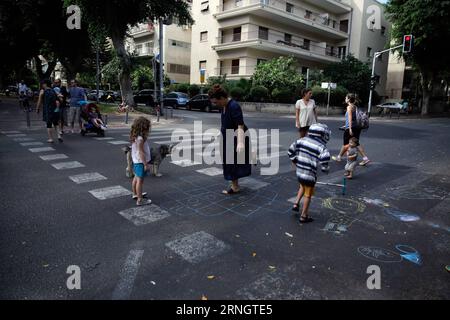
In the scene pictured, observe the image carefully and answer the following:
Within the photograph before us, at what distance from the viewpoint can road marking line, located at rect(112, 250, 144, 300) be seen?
9.07ft

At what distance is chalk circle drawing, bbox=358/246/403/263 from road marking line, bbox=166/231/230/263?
158 cm

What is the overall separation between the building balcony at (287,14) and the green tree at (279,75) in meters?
6.48

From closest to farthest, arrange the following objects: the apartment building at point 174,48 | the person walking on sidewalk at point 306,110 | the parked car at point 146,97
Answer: the person walking on sidewalk at point 306,110, the parked car at point 146,97, the apartment building at point 174,48

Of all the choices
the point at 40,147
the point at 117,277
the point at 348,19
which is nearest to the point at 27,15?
the point at 40,147

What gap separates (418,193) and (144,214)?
5136 millimetres

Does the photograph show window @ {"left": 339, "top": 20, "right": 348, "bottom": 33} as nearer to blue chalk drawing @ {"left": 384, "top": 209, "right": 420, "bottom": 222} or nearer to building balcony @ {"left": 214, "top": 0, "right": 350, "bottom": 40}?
building balcony @ {"left": 214, "top": 0, "right": 350, "bottom": 40}

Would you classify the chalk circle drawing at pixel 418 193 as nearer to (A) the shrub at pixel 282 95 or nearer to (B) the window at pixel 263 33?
(A) the shrub at pixel 282 95

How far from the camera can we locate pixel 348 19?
4234 centimetres

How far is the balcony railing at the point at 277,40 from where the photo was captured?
34.5 meters

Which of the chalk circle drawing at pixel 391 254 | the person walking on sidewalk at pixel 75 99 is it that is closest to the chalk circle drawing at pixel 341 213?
the chalk circle drawing at pixel 391 254

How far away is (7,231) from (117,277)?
1.94 meters

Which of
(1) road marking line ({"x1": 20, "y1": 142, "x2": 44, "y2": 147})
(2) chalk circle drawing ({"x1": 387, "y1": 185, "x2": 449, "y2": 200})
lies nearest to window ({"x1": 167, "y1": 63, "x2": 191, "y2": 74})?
(1) road marking line ({"x1": 20, "y1": 142, "x2": 44, "y2": 147})

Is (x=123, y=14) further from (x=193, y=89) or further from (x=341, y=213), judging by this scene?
(x=341, y=213)
